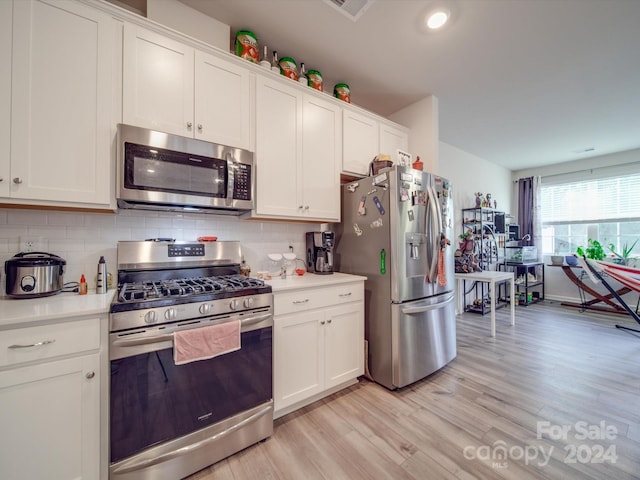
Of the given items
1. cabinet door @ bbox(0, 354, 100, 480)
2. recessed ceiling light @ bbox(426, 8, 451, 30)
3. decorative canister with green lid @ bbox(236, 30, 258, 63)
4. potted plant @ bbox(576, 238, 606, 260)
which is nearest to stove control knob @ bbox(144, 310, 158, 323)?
cabinet door @ bbox(0, 354, 100, 480)

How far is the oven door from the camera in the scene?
115 centimetres

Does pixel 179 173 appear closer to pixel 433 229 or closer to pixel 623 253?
pixel 433 229

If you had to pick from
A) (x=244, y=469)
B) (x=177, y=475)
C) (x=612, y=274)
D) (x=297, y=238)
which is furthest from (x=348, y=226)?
(x=612, y=274)

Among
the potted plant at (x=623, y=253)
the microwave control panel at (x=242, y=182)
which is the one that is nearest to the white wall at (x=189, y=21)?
the microwave control panel at (x=242, y=182)

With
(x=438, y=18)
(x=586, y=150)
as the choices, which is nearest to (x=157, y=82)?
(x=438, y=18)

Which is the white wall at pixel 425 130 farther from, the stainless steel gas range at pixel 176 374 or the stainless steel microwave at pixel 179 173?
the stainless steel gas range at pixel 176 374

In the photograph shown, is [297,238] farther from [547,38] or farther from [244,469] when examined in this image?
[547,38]

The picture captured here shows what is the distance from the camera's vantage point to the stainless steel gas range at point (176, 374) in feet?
3.82

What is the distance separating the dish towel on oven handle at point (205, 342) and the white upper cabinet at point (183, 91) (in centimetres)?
122

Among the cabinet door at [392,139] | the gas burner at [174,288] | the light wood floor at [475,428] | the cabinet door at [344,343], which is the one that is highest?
the cabinet door at [392,139]

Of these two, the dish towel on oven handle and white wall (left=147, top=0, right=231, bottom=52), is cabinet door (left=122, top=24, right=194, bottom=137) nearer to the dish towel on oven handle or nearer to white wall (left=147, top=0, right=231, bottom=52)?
white wall (left=147, top=0, right=231, bottom=52)

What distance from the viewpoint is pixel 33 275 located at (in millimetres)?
1274

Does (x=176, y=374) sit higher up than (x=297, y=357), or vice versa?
(x=176, y=374)

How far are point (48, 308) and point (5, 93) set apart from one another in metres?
1.03
